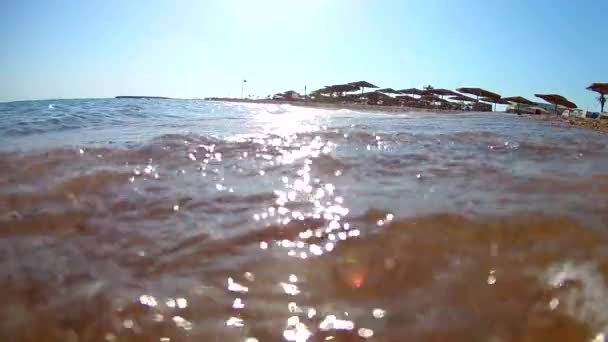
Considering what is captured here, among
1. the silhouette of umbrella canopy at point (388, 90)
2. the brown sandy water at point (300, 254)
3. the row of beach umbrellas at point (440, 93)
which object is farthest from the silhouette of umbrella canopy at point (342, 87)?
the brown sandy water at point (300, 254)

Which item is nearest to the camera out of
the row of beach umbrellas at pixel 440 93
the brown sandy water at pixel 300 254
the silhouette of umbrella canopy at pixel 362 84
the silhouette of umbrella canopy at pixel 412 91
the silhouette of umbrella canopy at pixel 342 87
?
the brown sandy water at pixel 300 254

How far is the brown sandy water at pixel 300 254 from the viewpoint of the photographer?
105 cm

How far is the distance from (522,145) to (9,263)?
4.66 meters

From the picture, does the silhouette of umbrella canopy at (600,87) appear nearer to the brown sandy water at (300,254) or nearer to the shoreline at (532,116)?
the shoreline at (532,116)

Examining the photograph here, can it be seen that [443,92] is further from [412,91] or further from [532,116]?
[532,116]

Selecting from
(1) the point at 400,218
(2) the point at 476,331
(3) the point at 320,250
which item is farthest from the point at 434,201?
(2) the point at 476,331

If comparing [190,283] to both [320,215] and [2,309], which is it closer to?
[2,309]

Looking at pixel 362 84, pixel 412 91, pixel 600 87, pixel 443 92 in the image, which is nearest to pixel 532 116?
pixel 600 87

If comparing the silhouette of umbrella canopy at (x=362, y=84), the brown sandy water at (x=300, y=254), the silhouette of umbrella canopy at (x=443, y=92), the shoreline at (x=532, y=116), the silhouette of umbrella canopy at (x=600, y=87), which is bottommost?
the brown sandy water at (x=300, y=254)

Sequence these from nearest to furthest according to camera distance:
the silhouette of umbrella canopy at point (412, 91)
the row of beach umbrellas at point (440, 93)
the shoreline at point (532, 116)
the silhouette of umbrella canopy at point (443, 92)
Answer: the shoreline at point (532, 116), the row of beach umbrellas at point (440, 93), the silhouette of umbrella canopy at point (412, 91), the silhouette of umbrella canopy at point (443, 92)

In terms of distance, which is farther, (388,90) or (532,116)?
(388,90)

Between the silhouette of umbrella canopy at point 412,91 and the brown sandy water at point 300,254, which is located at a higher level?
the silhouette of umbrella canopy at point 412,91

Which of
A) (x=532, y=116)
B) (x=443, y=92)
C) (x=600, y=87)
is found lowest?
(x=532, y=116)

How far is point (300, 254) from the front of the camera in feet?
4.78
